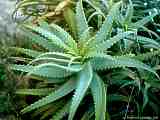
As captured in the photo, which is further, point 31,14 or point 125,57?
point 31,14

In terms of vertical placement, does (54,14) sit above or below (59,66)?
above

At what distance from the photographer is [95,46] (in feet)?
8.19

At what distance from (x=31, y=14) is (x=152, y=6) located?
1017mm

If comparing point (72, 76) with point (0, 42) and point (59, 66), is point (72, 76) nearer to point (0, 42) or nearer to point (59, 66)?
point (59, 66)

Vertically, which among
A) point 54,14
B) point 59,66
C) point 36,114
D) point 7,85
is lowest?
point 36,114

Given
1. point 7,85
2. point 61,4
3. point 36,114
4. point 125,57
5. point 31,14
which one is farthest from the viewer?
point 31,14

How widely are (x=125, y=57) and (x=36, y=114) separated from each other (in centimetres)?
71

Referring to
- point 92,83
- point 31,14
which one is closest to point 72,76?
point 92,83

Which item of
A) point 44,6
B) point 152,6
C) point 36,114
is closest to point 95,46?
point 36,114

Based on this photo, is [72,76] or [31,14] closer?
[72,76]

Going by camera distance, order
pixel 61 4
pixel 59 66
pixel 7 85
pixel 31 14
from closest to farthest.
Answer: pixel 59 66, pixel 7 85, pixel 61 4, pixel 31 14

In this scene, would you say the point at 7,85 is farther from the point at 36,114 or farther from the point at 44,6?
the point at 44,6

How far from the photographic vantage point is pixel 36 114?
8.64 ft

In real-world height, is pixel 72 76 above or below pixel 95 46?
below
